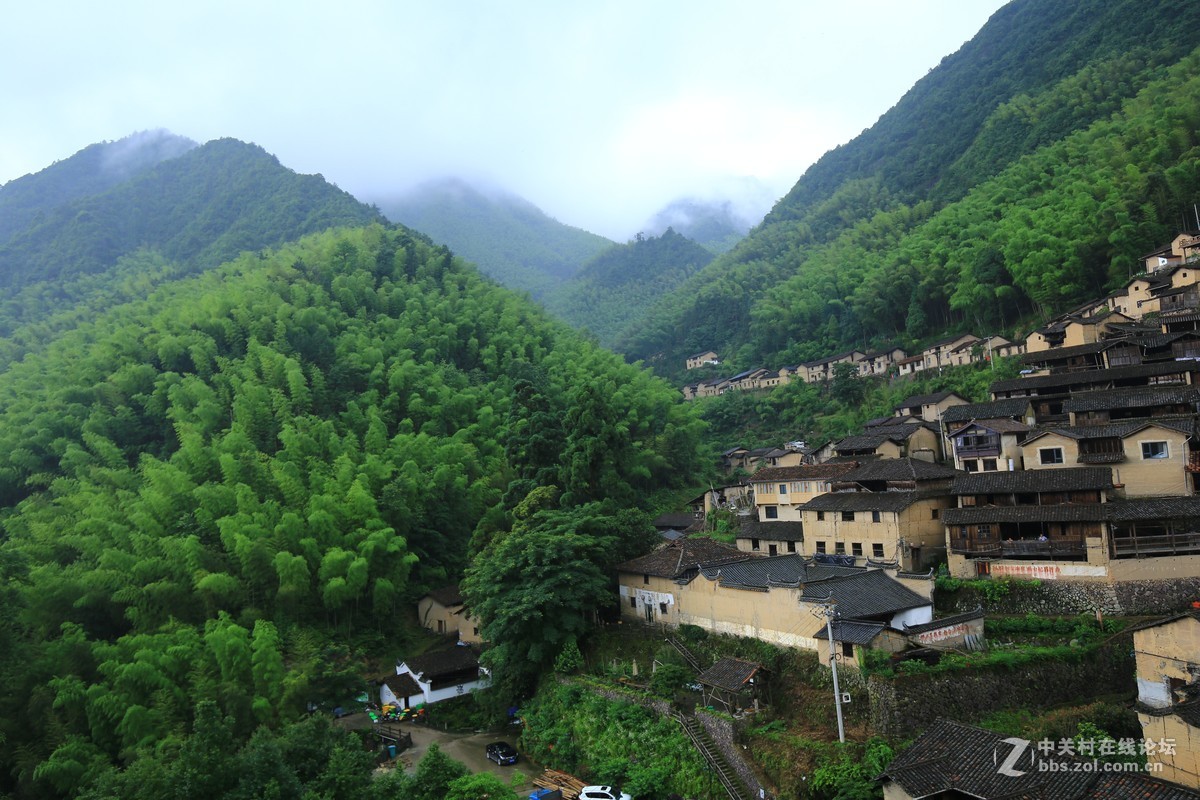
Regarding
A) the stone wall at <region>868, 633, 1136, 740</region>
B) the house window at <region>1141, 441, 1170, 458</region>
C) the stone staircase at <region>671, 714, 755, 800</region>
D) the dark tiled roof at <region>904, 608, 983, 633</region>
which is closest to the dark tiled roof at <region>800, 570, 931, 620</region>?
the dark tiled roof at <region>904, 608, 983, 633</region>

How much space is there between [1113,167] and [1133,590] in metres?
27.0

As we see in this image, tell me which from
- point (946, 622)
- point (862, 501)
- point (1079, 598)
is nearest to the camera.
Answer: point (946, 622)

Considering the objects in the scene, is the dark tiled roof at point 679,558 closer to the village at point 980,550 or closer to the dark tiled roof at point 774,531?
the village at point 980,550

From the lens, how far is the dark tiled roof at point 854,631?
1166 centimetres

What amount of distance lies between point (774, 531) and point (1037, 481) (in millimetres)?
6443

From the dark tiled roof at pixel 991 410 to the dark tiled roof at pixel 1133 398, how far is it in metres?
0.93

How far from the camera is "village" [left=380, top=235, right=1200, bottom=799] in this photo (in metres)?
10.0

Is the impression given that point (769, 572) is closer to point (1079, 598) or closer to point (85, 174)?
point (1079, 598)

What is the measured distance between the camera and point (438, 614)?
21500 millimetres

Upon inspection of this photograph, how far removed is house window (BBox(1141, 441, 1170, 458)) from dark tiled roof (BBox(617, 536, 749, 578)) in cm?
833

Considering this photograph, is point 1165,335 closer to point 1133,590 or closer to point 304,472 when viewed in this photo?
point 1133,590

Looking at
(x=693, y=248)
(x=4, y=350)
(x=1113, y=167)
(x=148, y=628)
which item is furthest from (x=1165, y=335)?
(x=693, y=248)

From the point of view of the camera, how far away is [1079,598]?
12.9 m

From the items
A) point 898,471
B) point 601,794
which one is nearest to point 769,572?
point 898,471
